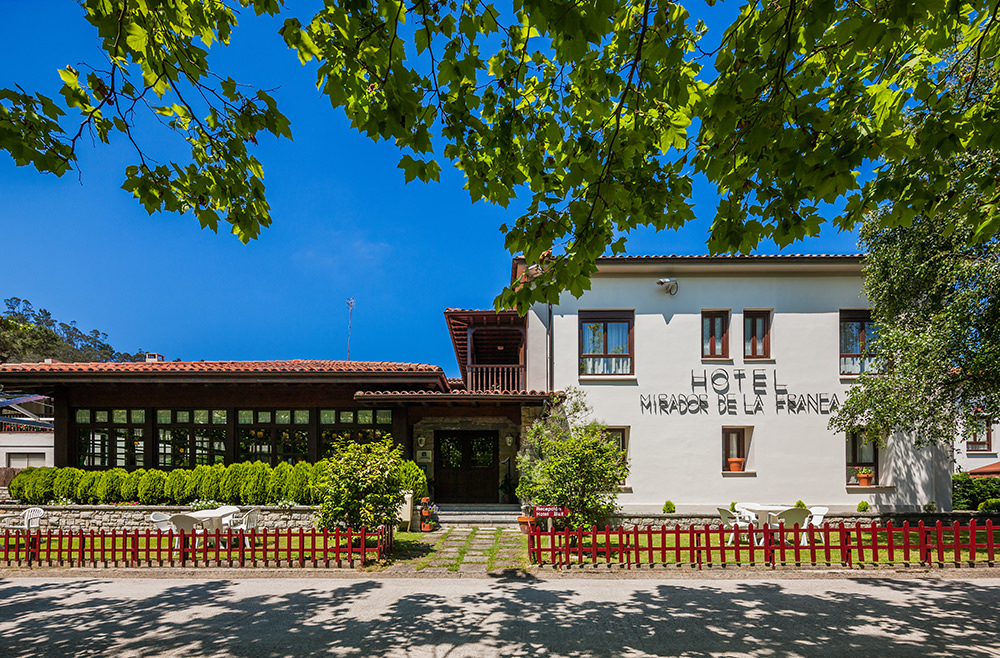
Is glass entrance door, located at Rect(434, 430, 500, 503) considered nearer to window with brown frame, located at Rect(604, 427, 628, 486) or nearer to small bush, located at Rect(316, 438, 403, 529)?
window with brown frame, located at Rect(604, 427, 628, 486)

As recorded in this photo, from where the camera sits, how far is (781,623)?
6.30 meters

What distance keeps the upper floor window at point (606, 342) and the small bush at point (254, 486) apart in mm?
8160

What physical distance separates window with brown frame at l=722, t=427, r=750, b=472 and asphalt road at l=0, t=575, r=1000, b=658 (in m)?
6.10

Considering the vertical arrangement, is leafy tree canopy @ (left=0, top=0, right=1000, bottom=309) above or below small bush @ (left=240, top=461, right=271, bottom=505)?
above

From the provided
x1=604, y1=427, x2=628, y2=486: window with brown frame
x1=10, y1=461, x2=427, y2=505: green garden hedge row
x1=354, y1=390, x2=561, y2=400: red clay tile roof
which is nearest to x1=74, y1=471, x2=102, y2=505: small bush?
x1=10, y1=461, x2=427, y2=505: green garden hedge row

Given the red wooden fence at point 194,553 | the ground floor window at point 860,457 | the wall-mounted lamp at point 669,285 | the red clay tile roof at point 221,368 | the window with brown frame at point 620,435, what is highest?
the wall-mounted lamp at point 669,285

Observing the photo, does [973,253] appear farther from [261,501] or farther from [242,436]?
[242,436]

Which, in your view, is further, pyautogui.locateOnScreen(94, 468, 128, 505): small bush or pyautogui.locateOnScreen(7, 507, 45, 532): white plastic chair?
pyautogui.locateOnScreen(94, 468, 128, 505): small bush

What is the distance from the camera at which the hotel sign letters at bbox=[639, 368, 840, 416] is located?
14.1 meters

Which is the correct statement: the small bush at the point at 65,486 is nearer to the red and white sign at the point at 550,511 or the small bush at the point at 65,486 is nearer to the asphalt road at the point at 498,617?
the asphalt road at the point at 498,617

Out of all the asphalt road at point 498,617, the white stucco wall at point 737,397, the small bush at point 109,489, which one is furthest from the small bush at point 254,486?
the white stucco wall at point 737,397

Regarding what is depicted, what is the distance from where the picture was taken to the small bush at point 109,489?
525 inches

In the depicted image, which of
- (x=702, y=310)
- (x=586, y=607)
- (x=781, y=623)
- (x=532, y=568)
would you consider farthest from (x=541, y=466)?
(x=702, y=310)

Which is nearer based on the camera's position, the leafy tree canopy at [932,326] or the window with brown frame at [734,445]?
the leafy tree canopy at [932,326]
